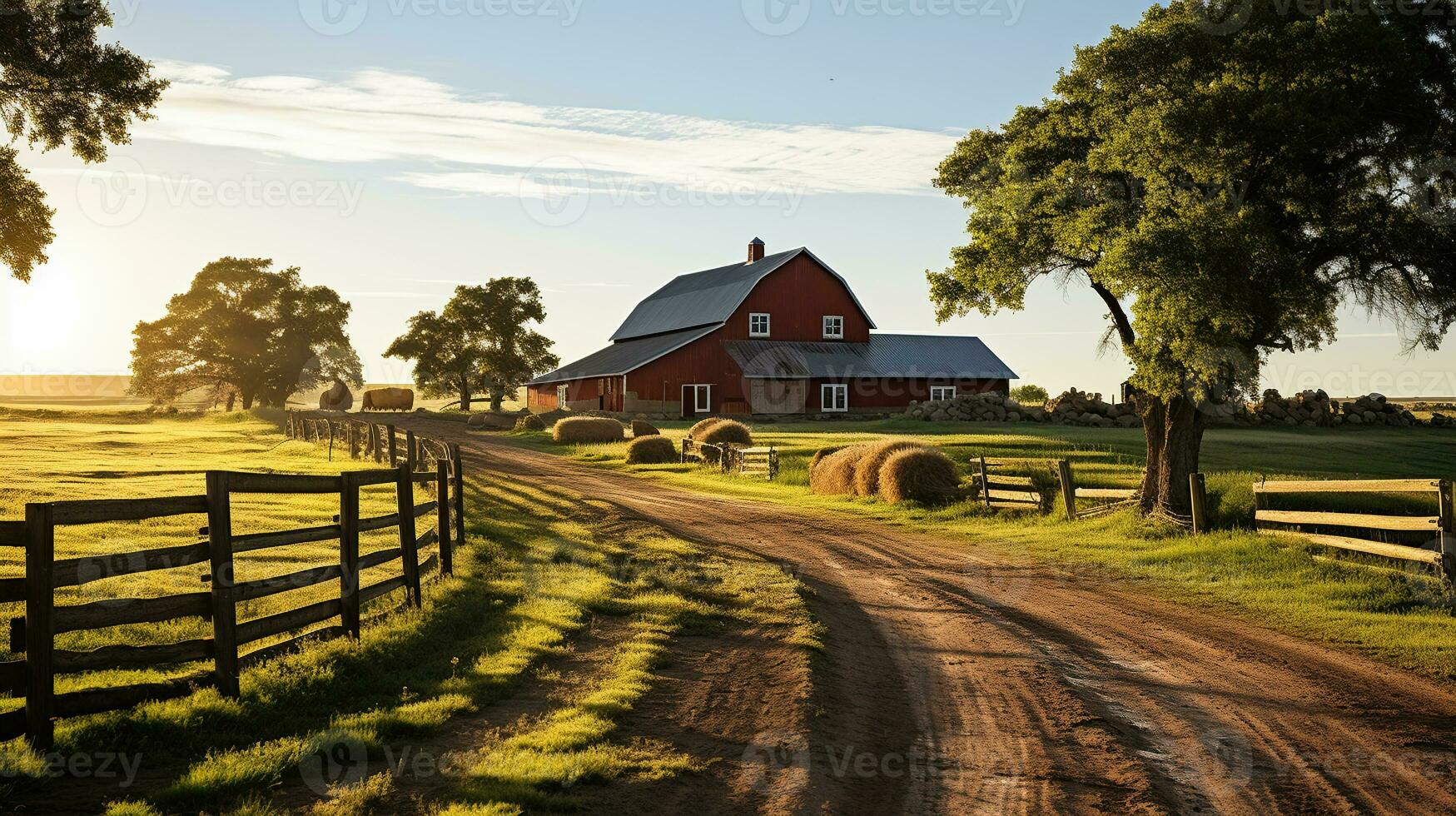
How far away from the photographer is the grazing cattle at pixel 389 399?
8112cm

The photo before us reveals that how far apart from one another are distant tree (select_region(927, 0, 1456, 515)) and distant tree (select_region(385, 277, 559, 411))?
61.7 metres

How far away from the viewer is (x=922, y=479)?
2322cm

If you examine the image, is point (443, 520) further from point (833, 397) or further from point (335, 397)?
point (335, 397)

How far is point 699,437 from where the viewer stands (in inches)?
1404

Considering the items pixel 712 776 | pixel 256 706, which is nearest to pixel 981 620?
pixel 712 776

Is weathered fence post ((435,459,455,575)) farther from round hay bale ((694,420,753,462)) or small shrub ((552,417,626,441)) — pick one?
small shrub ((552,417,626,441))

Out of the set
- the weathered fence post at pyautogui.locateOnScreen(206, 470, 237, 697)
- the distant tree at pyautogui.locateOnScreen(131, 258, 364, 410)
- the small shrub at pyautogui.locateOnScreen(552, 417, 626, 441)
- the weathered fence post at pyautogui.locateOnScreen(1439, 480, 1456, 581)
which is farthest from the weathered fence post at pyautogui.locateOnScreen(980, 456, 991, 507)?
the distant tree at pyautogui.locateOnScreen(131, 258, 364, 410)

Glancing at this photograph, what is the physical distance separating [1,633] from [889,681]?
856 centimetres

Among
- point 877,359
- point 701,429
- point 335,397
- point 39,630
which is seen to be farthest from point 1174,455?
point 335,397

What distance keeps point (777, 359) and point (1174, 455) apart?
41.2m

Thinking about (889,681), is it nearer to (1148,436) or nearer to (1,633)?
(1,633)

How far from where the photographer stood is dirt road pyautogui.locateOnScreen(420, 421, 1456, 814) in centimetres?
623

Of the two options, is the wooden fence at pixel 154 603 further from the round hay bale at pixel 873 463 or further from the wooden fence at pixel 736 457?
the wooden fence at pixel 736 457

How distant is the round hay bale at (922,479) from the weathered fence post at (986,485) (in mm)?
784
